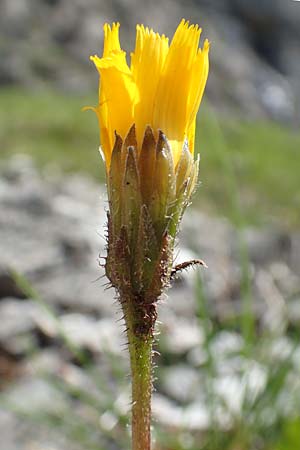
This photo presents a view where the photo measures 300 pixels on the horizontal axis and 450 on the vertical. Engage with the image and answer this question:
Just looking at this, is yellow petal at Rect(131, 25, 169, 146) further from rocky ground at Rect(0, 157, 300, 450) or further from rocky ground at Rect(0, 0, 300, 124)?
A: rocky ground at Rect(0, 0, 300, 124)

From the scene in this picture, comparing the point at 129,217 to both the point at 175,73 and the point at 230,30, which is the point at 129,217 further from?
the point at 230,30

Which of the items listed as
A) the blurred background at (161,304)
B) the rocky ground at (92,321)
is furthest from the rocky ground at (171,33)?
the rocky ground at (92,321)

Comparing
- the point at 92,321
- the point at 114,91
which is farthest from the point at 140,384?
the point at 92,321

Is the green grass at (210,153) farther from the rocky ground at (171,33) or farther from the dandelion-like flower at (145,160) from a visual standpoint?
the rocky ground at (171,33)

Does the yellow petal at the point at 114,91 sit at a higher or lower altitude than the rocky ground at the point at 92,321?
lower

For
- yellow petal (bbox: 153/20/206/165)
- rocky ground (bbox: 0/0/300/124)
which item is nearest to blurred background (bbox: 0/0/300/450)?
yellow petal (bbox: 153/20/206/165)
